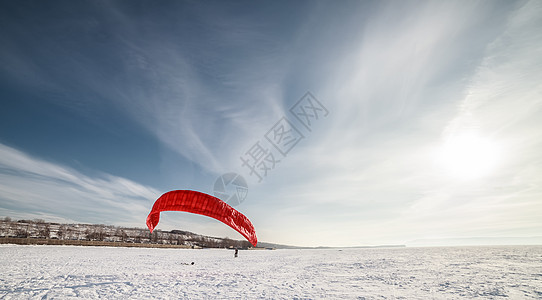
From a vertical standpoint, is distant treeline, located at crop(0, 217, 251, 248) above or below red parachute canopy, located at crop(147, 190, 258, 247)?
below

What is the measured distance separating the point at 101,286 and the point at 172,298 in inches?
149

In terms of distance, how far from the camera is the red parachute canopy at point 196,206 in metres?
13.7

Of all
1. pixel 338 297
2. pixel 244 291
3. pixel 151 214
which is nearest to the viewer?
pixel 338 297

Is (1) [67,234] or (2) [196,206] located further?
(1) [67,234]

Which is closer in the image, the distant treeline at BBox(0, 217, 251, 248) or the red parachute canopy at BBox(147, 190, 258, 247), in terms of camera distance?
the red parachute canopy at BBox(147, 190, 258, 247)

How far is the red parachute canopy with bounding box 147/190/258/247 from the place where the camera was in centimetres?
1366

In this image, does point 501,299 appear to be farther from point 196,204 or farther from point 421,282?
point 196,204

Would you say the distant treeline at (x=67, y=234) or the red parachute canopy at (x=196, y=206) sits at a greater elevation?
the red parachute canopy at (x=196, y=206)

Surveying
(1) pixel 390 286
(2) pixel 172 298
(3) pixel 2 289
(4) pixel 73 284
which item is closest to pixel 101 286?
(4) pixel 73 284

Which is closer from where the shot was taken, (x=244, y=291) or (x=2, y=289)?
(x=2, y=289)

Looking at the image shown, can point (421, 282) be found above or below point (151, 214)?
below

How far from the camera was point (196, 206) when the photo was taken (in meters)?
13.8

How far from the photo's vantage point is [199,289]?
10.0m

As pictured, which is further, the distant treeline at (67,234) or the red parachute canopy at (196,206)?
the distant treeline at (67,234)
